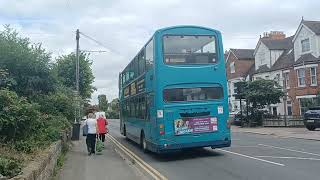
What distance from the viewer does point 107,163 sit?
15.7m

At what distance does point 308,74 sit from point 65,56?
22789 mm

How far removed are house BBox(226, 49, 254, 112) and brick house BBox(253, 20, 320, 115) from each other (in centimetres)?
542

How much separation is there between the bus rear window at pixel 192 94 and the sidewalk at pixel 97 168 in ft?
8.65

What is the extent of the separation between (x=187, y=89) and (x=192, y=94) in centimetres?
25

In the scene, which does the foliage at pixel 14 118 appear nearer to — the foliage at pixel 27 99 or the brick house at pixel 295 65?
the foliage at pixel 27 99

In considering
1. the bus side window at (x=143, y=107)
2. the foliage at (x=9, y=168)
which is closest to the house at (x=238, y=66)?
the bus side window at (x=143, y=107)

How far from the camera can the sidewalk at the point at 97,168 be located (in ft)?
41.3

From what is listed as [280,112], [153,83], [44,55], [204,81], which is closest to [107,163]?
[153,83]

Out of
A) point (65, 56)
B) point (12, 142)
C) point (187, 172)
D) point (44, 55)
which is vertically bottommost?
point (187, 172)

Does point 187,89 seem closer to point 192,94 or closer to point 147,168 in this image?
point 192,94

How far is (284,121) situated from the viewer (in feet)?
129

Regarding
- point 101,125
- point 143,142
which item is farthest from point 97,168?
point 101,125

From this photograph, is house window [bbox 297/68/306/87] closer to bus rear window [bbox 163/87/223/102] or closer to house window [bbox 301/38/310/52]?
house window [bbox 301/38/310/52]

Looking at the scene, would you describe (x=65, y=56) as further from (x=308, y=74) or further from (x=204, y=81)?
(x=204, y=81)
